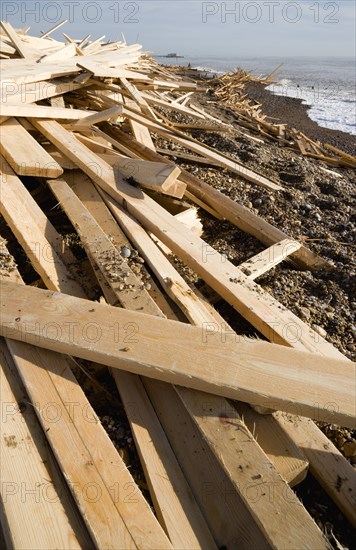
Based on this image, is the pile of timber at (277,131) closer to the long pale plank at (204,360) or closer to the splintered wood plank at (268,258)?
the splintered wood plank at (268,258)

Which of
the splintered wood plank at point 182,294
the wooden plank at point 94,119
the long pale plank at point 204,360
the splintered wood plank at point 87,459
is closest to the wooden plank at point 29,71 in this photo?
the wooden plank at point 94,119

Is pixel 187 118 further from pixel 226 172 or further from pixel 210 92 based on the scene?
pixel 210 92

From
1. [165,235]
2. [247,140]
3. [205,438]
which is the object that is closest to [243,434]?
[205,438]

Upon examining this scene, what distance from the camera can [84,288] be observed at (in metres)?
2.72

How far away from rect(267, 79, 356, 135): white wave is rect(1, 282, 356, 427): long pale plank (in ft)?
40.9

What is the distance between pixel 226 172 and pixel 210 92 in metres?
7.62

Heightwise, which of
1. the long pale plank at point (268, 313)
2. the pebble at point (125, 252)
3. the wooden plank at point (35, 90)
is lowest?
the long pale plank at point (268, 313)

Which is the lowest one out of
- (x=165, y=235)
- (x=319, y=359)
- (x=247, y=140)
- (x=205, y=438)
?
(x=205, y=438)

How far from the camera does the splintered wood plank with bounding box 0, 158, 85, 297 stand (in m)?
2.64

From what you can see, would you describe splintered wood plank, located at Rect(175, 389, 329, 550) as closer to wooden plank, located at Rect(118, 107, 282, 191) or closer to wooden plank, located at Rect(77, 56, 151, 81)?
wooden plank, located at Rect(118, 107, 282, 191)

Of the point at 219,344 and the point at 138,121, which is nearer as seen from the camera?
the point at 219,344

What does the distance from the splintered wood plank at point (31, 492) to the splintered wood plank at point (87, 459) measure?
6 centimetres

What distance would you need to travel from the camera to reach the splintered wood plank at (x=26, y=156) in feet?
10.8

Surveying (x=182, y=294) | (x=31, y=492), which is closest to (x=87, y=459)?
(x=31, y=492)
